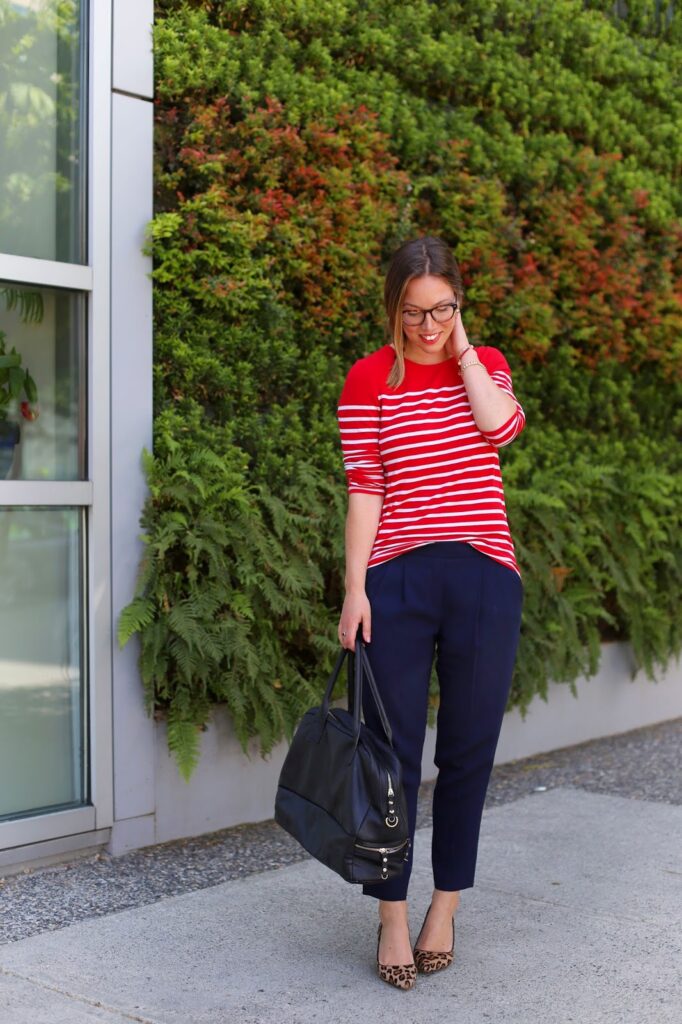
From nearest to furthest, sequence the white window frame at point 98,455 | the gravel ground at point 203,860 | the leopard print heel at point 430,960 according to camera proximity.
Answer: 1. the leopard print heel at point 430,960
2. the gravel ground at point 203,860
3. the white window frame at point 98,455

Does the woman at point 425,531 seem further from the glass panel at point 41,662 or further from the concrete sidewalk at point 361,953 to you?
the glass panel at point 41,662

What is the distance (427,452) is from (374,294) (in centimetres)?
235

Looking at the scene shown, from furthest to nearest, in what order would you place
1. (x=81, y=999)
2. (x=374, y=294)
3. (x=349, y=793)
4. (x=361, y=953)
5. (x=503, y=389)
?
(x=374, y=294) < (x=361, y=953) < (x=503, y=389) < (x=81, y=999) < (x=349, y=793)

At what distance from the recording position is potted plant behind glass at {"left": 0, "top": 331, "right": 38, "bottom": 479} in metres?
4.48

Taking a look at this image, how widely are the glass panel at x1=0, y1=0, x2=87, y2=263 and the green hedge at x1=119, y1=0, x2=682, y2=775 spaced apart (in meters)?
0.38

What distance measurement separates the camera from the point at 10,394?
4.52 meters

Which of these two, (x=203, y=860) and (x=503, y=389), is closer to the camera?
(x=503, y=389)

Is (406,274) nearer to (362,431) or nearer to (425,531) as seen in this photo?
(362,431)

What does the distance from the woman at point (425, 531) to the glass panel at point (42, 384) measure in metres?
1.54

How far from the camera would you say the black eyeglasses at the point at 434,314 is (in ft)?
11.2

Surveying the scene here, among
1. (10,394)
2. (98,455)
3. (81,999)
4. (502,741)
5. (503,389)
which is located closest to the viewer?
(81,999)

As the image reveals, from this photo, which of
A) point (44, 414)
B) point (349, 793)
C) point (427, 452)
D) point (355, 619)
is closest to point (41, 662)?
point (44, 414)

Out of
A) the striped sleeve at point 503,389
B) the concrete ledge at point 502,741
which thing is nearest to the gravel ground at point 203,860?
the concrete ledge at point 502,741

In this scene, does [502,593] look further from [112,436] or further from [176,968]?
[112,436]
